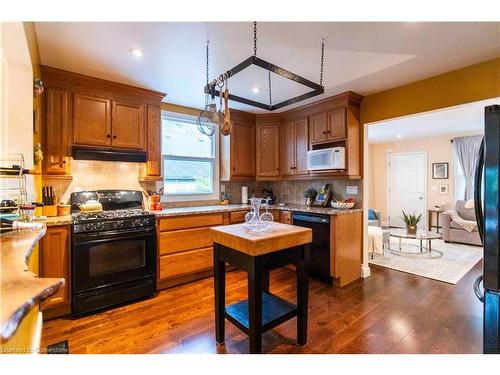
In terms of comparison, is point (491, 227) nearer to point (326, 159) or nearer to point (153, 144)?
point (326, 159)

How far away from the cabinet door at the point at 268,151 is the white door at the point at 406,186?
4515 millimetres

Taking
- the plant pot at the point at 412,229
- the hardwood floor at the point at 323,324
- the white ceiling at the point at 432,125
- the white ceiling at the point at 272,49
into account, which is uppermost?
the white ceiling at the point at 272,49

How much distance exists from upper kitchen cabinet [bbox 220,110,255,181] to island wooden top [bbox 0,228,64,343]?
3064 millimetres

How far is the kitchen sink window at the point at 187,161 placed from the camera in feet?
12.2

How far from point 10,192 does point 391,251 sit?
5.27 m

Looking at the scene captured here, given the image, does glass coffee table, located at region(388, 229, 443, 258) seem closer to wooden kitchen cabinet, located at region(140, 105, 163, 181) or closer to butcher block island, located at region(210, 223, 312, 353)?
butcher block island, located at region(210, 223, 312, 353)

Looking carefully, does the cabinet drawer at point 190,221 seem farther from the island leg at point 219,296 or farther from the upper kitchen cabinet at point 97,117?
the island leg at point 219,296

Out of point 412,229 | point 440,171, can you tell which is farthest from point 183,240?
point 440,171

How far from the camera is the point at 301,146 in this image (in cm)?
393

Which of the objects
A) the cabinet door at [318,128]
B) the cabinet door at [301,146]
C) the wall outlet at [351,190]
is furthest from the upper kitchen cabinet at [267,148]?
the wall outlet at [351,190]

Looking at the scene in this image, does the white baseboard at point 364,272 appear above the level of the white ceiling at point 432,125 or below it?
below

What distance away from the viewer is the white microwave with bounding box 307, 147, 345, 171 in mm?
3281

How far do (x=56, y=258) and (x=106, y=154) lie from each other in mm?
1175

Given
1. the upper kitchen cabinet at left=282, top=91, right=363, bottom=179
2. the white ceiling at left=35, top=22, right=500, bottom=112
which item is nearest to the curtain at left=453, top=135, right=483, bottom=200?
the upper kitchen cabinet at left=282, top=91, right=363, bottom=179
